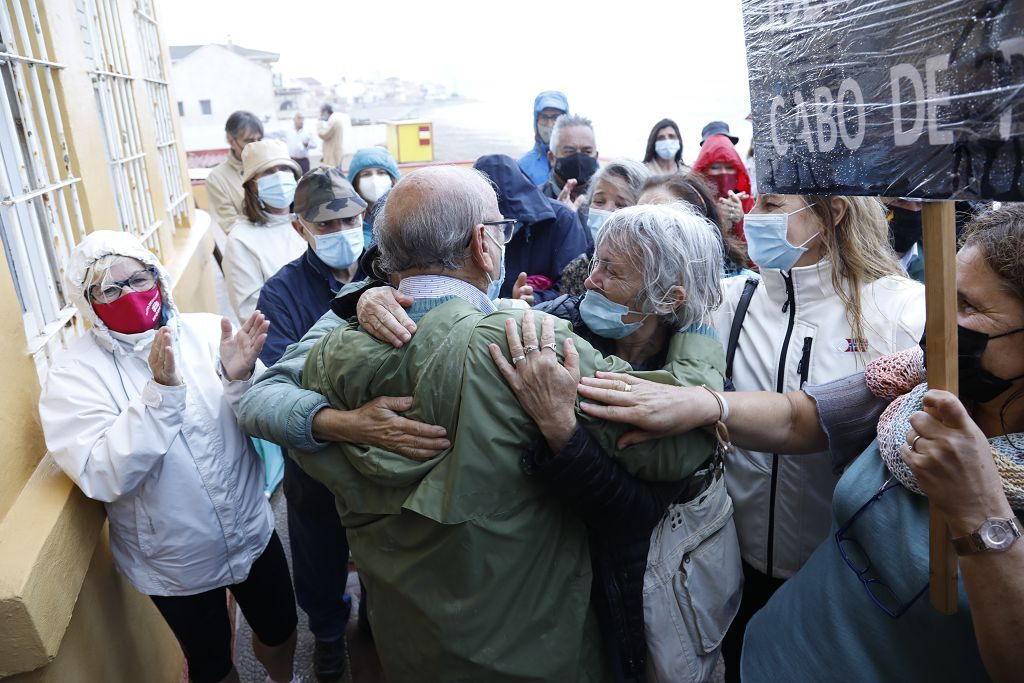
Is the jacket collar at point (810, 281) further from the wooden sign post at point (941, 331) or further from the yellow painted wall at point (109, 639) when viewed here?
the yellow painted wall at point (109, 639)

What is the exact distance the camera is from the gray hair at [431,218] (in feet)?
5.08

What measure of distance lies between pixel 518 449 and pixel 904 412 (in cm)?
81

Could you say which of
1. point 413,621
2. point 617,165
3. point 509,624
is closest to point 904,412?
point 509,624

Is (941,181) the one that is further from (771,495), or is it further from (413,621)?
(413,621)

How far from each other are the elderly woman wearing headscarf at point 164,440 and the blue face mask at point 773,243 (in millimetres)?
1574

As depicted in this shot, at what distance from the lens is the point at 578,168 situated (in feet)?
14.7

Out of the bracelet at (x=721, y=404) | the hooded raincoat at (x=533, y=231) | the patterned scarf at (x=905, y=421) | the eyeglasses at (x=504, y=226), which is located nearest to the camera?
the patterned scarf at (x=905, y=421)

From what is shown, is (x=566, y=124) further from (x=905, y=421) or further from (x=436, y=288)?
(x=905, y=421)

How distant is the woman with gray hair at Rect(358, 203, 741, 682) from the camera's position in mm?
1493

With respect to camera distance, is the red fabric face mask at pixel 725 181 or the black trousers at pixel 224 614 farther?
the red fabric face mask at pixel 725 181

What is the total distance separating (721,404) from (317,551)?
178 cm

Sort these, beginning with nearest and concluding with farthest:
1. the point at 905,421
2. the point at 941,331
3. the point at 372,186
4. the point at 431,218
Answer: the point at 941,331
the point at 905,421
the point at 431,218
the point at 372,186

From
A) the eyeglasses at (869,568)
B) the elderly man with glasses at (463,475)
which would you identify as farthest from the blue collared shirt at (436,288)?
the eyeglasses at (869,568)

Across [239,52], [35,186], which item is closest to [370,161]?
[35,186]
